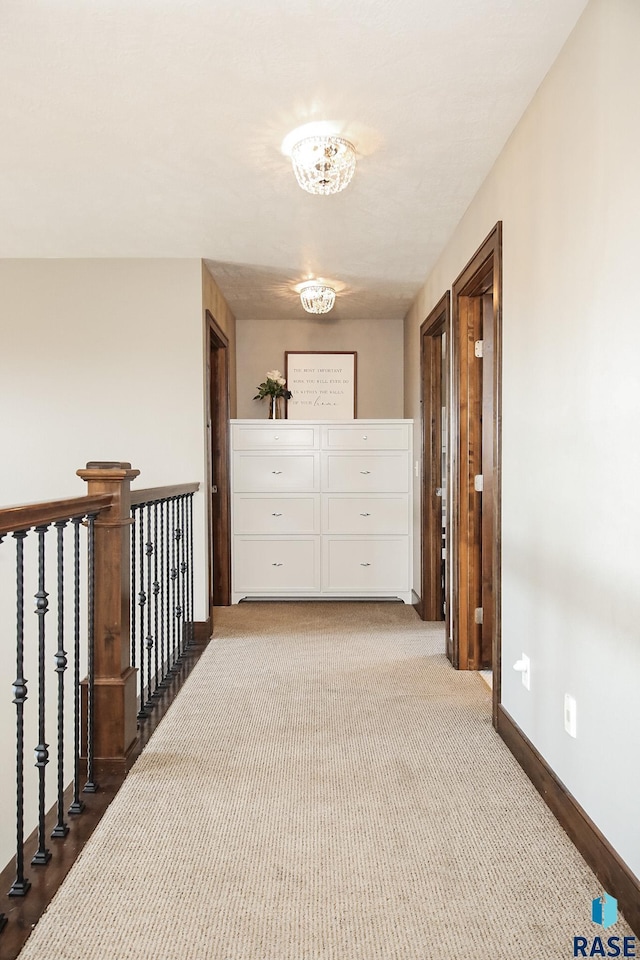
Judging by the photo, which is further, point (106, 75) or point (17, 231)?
point (17, 231)

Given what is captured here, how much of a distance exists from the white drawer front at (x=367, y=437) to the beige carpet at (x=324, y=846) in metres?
2.22

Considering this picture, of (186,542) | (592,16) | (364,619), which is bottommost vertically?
(364,619)

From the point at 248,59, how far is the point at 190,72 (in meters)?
0.20

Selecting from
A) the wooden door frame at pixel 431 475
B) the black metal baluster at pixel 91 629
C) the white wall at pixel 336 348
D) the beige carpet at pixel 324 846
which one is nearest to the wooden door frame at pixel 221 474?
the white wall at pixel 336 348

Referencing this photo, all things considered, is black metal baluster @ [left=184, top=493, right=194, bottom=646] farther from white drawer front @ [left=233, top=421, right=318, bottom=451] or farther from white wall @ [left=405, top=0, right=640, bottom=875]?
white wall @ [left=405, top=0, right=640, bottom=875]

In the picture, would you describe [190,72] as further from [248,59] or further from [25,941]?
[25,941]

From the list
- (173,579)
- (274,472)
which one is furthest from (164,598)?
(274,472)

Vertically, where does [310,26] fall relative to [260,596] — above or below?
above

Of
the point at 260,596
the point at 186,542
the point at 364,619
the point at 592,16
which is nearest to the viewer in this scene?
the point at 592,16

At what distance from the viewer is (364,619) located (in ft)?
14.6

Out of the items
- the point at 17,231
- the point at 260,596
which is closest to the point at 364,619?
the point at 260,596

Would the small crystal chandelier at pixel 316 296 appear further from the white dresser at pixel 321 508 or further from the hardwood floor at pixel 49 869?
the hardwood floor at pixel 49 869

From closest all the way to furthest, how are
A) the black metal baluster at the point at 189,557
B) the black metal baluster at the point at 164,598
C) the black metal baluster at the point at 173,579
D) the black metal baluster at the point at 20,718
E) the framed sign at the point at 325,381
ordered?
the black metal baluster at the point at 20,718
the black metal baluster at the point at 164,598
the black metal baluster at the point at 173,579
the black metal baluster at the point at 189,557
the framed sign at the point at 325,381

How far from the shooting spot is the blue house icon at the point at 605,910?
147 cm
